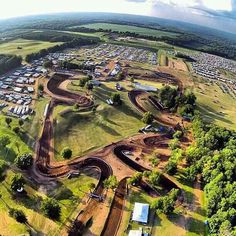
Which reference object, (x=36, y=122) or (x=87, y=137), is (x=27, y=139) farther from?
(x=87, y=137)

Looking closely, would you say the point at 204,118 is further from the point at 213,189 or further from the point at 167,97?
the point at 213,189

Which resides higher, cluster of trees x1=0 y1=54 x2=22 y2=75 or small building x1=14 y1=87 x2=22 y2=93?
cluster of trees x1=0 y1=54 x2=22 y2=75

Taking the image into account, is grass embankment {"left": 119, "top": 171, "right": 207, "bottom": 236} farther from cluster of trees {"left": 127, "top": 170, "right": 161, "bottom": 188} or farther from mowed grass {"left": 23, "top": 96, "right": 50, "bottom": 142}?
mowed grass {"left": 23, "top": 96, "right": 50, "bottom": 142}

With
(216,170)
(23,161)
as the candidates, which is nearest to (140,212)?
(216,170)

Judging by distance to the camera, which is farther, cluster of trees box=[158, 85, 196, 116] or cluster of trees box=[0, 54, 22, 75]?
cluster of trees box=[0, 54, 22, 75]

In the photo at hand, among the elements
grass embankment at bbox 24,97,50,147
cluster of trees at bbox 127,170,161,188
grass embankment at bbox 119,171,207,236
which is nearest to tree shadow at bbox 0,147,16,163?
grass embankment at bbox 24,97,50,147

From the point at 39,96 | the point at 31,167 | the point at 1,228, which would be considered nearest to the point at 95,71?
the point at 39,96

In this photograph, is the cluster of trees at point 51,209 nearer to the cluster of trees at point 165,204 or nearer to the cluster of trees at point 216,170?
the cluster of trees at point 165,204
